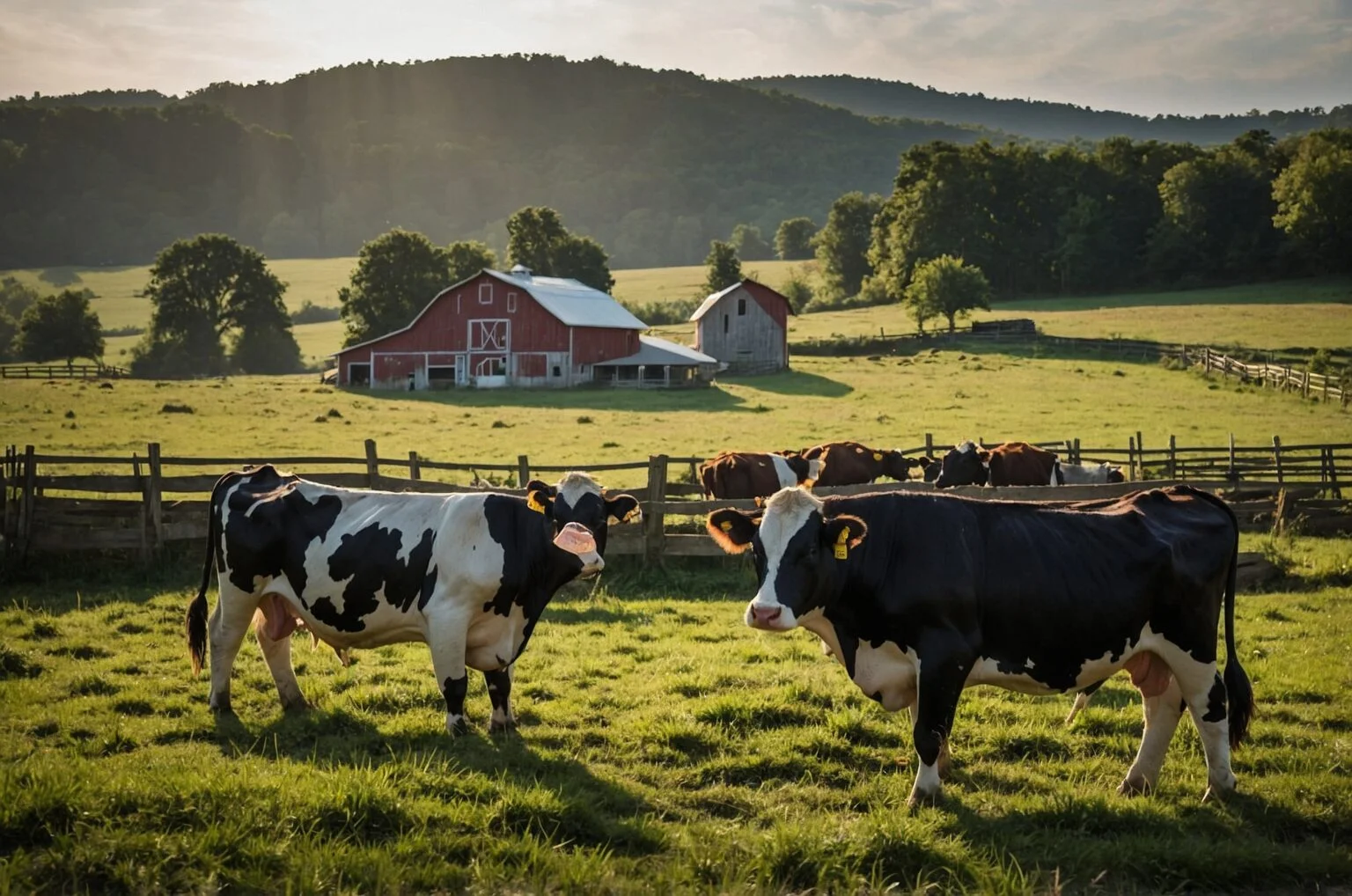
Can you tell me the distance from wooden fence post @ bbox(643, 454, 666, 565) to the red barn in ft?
121

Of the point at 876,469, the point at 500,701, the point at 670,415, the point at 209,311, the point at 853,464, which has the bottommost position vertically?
the point at 500,701

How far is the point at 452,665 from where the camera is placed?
286 inches

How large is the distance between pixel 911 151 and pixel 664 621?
78.2 meters

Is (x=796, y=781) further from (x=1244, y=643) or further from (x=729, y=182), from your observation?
(x=729, y=182)

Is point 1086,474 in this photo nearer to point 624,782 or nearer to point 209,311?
point 624,782

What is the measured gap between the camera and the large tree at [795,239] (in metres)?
129

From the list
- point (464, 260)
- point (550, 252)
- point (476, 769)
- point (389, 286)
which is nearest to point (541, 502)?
point (476, 769)

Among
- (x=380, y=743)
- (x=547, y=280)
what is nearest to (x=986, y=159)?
(x=547, y=280)

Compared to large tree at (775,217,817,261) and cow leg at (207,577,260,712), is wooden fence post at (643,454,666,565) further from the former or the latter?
large tree at (775,217,817,261)

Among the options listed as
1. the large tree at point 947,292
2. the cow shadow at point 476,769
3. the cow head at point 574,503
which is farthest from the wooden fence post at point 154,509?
the large tree at point 947,292

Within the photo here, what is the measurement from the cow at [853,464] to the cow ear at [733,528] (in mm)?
12998

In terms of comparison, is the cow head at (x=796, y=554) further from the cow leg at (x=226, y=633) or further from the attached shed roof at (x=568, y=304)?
the attached shed roof at (x=568, y=304)

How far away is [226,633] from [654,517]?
6.28 metres

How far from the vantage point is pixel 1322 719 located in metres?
7.70
